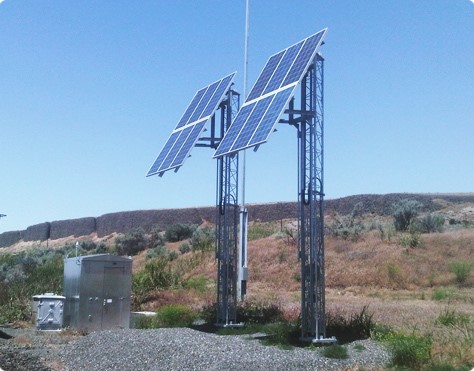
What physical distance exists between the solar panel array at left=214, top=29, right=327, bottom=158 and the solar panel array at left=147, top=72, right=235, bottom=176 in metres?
2.47

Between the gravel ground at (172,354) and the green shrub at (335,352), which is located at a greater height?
the green shrub at (335,352)

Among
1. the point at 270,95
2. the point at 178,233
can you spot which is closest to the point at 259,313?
the point at 270,95

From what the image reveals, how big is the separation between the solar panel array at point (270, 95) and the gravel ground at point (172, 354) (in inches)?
166

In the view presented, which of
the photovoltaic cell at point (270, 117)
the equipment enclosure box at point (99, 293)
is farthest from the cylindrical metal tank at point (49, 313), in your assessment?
the photovoltaic cell at point (270, 117)

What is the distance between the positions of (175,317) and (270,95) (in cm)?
691

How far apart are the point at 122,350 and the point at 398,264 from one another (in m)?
22.1

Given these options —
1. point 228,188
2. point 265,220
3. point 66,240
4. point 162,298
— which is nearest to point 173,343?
point 228,188

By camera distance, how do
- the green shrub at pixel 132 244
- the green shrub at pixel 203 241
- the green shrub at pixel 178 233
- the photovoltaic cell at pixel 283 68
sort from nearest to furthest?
1. the photovoltaic cell at pixel 283 68
2. the green shrub at pixel 203 241
3. the green shrub at pixel 132 244
4. the green shrub at pixel 178 233

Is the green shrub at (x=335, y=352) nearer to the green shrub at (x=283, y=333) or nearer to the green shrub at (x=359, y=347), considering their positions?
the green shrub at (x=359, y=347)

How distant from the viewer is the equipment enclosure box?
19.7 m

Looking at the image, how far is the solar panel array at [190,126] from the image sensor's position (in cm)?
1983

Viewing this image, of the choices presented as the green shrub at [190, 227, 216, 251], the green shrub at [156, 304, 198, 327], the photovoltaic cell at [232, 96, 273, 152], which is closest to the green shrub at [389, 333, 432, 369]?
the photovoltaic cell at [232, 96, 273, 152]

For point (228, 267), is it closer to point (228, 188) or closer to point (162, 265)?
point (228, 188)

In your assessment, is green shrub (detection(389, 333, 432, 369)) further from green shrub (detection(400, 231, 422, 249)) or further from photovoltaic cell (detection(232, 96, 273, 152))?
green shrub (detection(400, 231, 422, 249))
